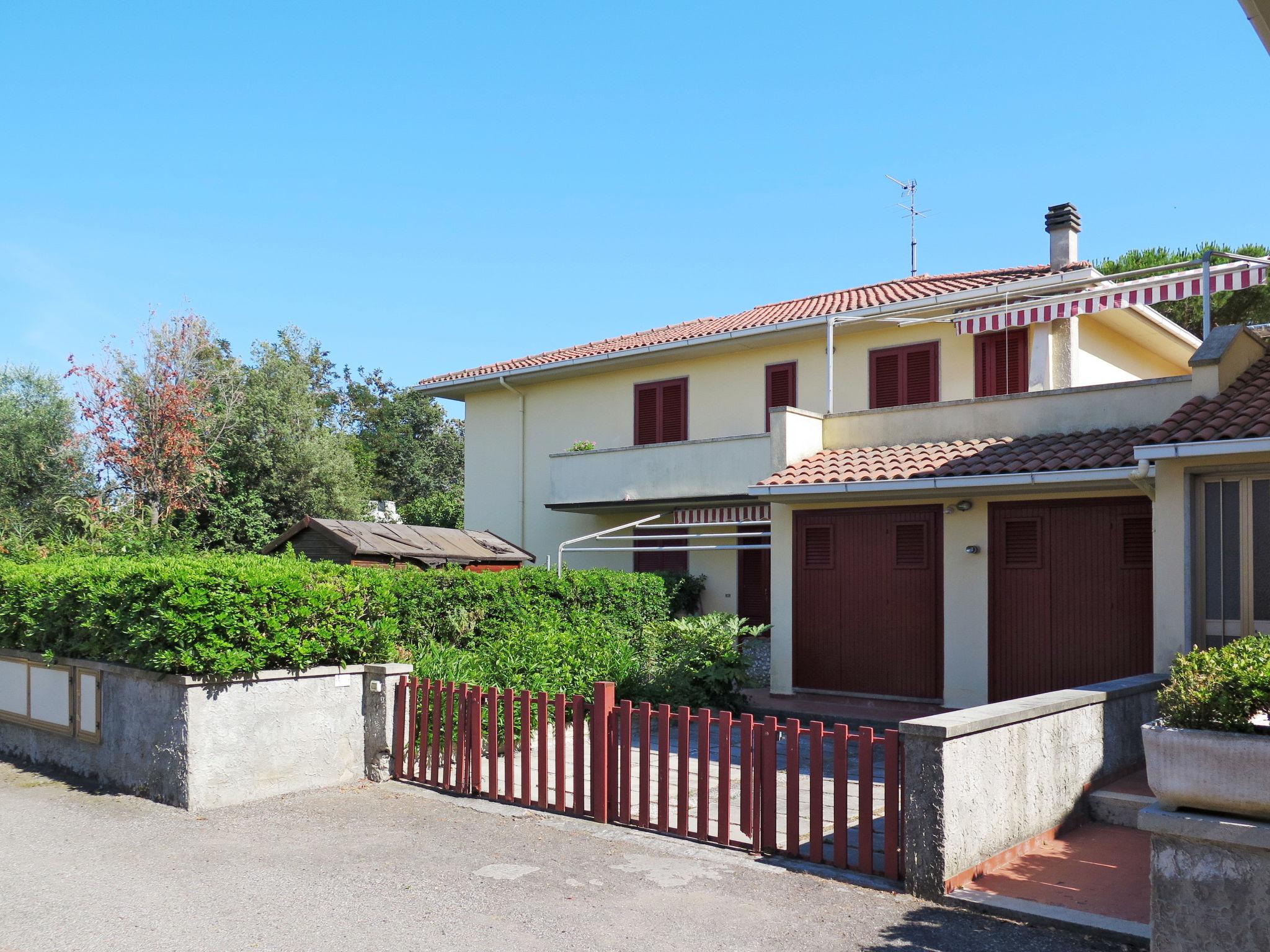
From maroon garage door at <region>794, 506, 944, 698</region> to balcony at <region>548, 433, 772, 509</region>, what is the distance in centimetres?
370

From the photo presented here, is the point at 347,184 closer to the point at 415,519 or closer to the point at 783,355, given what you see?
the point at 783,355

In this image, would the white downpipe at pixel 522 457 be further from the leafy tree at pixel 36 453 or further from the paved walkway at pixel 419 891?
the paved walkway at pixel 419 891

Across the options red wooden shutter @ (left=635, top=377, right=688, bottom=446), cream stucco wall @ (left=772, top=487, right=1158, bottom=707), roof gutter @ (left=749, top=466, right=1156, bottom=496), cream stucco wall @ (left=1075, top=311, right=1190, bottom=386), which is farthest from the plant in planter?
red wooden shutter @ (left=635, top=377, right=688, bottom=446)

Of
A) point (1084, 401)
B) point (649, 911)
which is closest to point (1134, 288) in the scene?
point (1084, 401)

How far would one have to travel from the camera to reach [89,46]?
11.7 m

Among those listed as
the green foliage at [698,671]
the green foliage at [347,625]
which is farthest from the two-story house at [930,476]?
the green foliage at [347,625]

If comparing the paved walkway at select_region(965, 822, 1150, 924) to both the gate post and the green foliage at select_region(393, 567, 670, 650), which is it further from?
the green foliage at select_region(393, 567, 670, 650)

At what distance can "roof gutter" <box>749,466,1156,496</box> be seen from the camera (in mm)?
11297

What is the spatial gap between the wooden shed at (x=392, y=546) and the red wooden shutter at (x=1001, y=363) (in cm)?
905

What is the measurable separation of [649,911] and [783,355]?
15.9m

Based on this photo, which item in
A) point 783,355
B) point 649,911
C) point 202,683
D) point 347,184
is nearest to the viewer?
point 649,911

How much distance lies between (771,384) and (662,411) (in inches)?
114

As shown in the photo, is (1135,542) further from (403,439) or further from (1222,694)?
(403,439)

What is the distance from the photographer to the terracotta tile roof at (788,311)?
64.7 ft
